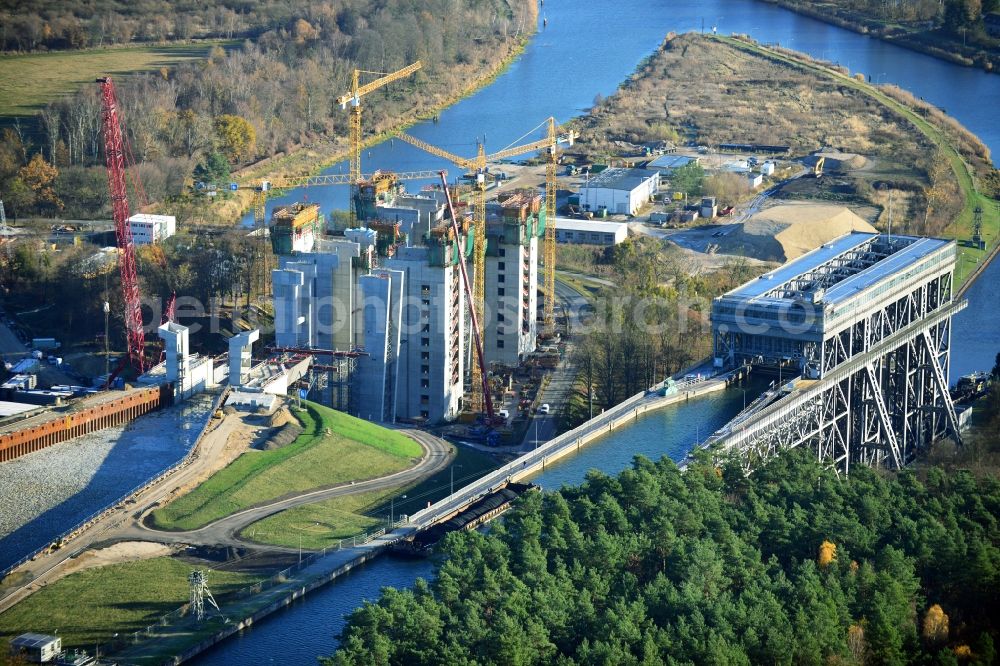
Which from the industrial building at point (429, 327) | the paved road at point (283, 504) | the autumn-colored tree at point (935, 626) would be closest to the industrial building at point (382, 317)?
the industrial building at point (429, 327)

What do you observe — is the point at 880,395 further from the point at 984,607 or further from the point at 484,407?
the point at 984,607

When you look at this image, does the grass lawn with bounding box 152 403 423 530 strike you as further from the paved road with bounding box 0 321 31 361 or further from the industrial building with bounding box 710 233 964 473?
Answer: the paved road with bounding box 0 321 31 361

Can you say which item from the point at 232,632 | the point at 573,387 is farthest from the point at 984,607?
the point at 573,387

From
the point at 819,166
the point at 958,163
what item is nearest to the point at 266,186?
the point at 819,166

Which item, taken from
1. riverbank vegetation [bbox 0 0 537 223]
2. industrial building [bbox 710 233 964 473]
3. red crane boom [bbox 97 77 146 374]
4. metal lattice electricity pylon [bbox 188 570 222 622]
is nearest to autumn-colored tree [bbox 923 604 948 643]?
industrial building [bbox 710 233 964 473]

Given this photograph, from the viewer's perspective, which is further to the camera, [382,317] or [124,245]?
[124,245]

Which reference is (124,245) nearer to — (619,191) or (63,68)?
(619,191)

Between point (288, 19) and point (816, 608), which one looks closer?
point (816, 608)
